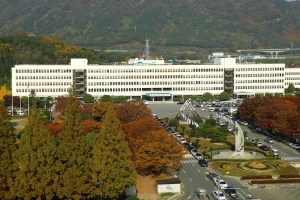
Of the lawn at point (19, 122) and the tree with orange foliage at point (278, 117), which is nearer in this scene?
the tree with orange foliage at point (278, 117)

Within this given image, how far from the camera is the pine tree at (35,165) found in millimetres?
19375

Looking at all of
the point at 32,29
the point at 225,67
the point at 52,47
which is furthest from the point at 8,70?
the point at 32,29

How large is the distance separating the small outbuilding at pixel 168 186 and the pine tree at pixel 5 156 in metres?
8.12

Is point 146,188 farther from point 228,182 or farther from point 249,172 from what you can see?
point 249,172

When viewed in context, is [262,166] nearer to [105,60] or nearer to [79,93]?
[79,93]

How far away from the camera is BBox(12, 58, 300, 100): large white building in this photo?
192 ft

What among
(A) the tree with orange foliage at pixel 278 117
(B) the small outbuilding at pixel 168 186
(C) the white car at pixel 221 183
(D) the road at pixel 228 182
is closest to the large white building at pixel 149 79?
(A) the tree with orange foliage at pixel 278 117

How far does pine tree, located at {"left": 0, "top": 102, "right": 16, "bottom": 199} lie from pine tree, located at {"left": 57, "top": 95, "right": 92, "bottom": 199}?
7.20 feet

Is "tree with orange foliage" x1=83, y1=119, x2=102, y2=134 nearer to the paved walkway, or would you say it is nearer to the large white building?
the paved walkway

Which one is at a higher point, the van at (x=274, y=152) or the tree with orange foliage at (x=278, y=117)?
the tree with orange foliage at (x=278, y=117)

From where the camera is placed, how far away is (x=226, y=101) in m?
59.2

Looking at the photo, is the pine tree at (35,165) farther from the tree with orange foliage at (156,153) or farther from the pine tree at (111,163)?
the tree with orange foliage at (156,153)

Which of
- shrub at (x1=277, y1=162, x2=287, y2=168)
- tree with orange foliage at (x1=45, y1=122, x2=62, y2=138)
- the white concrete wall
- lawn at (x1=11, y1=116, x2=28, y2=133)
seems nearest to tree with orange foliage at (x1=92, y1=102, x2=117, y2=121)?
lawn at (x1=11, y1=116, x2=28, y2=133)

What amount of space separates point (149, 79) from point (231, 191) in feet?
124
